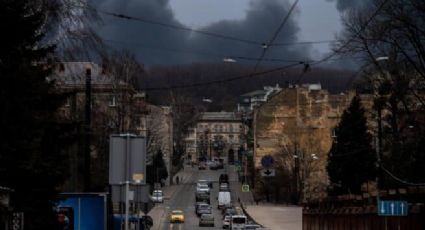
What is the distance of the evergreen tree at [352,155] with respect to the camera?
214 ft

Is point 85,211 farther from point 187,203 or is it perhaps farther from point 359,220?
point 187,203

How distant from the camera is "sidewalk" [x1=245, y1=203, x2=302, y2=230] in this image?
70.1 meters

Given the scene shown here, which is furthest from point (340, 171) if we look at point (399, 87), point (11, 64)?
point (11, 64)

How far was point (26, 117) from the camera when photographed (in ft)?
70.9

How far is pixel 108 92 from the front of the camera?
62.5 m

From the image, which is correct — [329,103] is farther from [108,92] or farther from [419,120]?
[419,120]

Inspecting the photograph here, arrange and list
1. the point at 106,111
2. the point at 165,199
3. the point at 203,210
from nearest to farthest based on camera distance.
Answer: the point at 106,111 < the point at 203,210 < the point at 165,199

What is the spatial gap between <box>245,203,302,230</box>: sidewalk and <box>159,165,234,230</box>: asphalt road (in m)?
3.63

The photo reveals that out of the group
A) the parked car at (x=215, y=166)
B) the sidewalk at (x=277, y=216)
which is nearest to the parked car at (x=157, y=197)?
the sidewalk at (x=277, y=216)

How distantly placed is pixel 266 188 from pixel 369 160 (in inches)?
1663

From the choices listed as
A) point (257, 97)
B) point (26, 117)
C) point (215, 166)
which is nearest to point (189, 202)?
point (257, 97)

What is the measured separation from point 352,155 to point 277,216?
1490 centimetres

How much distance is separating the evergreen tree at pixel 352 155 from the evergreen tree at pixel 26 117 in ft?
144

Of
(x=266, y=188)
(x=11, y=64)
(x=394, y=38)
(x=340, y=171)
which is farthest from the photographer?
(x=266, y=188)
